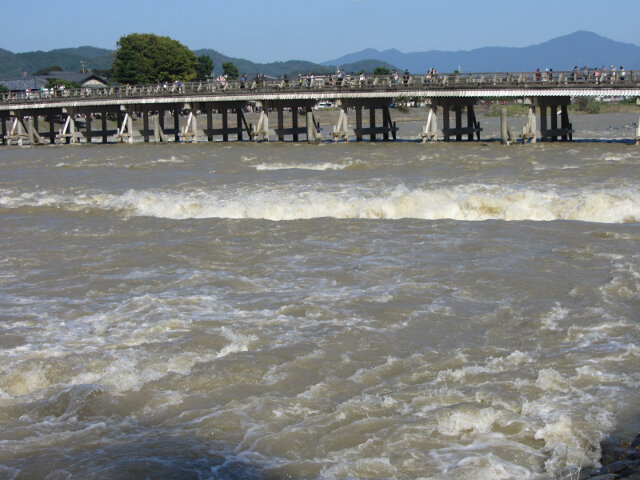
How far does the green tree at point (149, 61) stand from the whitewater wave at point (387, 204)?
84.5 meters

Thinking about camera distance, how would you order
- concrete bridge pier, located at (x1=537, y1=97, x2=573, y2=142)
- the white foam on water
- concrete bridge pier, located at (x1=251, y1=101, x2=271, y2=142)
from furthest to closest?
concrete bridge pier, located at (x1=251, y1=101, x2=271, y2=142) < concrete bridge pier, located at (x1=537, y1=97, x2=573, y2=142) < the white foam on water

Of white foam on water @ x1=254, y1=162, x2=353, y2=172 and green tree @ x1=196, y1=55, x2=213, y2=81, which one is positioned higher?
green tree @ x1=196, y1=55, x2=213, y2=81

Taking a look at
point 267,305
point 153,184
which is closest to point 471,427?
point 267,305

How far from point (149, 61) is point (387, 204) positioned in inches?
3565

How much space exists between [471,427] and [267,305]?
15.5 feet

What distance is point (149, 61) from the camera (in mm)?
105375

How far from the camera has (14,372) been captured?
29.8 feet

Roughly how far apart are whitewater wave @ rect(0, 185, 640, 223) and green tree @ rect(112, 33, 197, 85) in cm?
8453

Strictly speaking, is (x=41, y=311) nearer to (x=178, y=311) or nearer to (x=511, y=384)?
(x=178, y=311)

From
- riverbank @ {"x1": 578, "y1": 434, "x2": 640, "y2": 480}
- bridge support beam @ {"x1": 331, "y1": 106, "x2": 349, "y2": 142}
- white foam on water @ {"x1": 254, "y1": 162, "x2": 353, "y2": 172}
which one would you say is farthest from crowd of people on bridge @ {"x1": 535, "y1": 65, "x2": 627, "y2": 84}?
riverbank @ {"x1": 578, "y1": 434, "x2": 640, "y2": 480}

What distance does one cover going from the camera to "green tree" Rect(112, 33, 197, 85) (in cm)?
10481

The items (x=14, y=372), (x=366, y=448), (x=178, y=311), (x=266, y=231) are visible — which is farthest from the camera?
(x=266, y=231)

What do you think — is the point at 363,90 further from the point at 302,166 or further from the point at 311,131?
the point at 302,166

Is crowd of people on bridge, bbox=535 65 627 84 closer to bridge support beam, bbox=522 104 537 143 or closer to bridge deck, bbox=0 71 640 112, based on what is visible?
bridge deck, bbox=0 71 640 112
